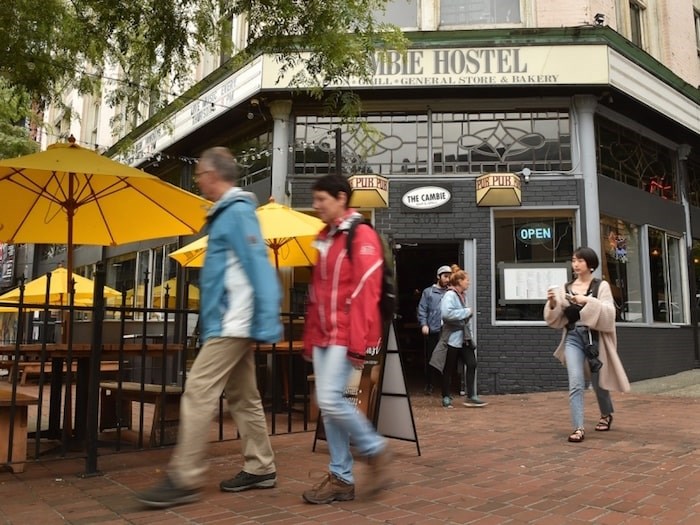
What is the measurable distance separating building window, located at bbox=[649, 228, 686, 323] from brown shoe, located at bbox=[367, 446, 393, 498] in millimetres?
9627

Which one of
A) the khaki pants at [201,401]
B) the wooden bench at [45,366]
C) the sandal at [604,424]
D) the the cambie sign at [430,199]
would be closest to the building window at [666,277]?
the the cambie sign at [430,199]

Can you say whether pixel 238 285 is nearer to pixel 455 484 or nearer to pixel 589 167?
pixel 455 484

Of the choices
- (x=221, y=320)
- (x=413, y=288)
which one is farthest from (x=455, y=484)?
(x=413, y=288)

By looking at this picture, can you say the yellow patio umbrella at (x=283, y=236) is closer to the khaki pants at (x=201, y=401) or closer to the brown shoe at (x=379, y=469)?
the khaki pants at (x=201, y=401)

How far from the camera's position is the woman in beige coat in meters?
5.59

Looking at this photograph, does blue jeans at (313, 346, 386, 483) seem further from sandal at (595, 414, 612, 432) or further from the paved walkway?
sandal at (595, 414, 612, 432)

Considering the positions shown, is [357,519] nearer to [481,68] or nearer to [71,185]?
[71,185]

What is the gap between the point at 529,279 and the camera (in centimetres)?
990

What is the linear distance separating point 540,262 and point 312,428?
16.9ft

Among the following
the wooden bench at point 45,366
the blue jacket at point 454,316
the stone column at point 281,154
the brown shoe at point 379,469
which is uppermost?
the stone column at point 281,154

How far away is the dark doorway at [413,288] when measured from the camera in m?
13.1

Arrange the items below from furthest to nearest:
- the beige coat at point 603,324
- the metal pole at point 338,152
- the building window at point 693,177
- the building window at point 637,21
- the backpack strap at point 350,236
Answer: the building window at point 693,177 < the building window at point 637,21 < the metal pole at point 338,152 < the beige coat at point 603,324 < the backpack strap at point 350,236

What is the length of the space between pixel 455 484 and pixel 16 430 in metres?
3.10

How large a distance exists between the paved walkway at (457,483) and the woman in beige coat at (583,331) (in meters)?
0.47
